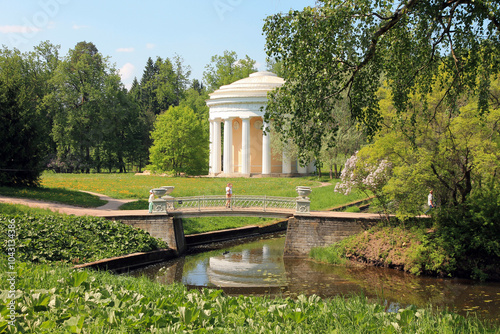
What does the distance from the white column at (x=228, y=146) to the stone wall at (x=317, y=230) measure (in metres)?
36.5

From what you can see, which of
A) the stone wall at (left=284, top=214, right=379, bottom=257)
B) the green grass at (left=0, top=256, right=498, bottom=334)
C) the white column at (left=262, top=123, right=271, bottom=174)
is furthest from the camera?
the white column at (left=262, top=123, right=271, bottom=174)

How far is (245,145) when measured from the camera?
58250 millimetres

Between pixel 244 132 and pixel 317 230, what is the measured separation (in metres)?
36.1

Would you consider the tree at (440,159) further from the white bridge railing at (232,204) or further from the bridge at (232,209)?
the bridge at (232,209)

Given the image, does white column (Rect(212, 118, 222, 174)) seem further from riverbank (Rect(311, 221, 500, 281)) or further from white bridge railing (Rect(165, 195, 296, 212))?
riverbank (Rect(311, 221, 500, 281))

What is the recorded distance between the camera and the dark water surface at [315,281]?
15.2 m

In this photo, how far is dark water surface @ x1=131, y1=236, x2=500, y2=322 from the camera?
15219mm

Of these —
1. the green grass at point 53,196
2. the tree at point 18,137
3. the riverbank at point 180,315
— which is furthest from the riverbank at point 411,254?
the tree at point 18,137

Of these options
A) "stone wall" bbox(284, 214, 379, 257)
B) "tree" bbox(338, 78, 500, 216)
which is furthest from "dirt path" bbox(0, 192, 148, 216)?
"tree" bbox(338, 78, 500, 216)

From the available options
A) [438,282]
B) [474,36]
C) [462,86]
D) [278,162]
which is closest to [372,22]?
[474,36]

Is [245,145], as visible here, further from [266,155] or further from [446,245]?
[446,245]

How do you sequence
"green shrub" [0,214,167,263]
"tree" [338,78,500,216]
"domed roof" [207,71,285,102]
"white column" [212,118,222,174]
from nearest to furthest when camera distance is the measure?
"green shrub" [0,214,167,263] → "tree" [338,78,500,216] → "domed roof" [207,71,285,102] → "white column" [212,118,222,174]

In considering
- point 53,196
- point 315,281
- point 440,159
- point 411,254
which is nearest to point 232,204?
point 315,281

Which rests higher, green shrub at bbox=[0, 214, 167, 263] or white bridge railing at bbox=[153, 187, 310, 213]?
white bridge railing at bbox=[153, 187, 310, 213]
